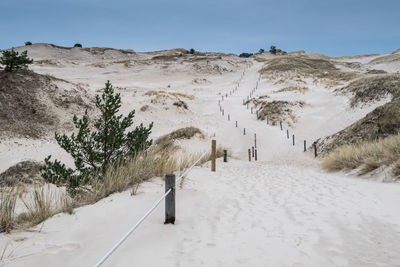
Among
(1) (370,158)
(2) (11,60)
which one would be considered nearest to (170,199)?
(1) (370,158)

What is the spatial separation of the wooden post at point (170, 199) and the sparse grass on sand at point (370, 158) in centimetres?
645

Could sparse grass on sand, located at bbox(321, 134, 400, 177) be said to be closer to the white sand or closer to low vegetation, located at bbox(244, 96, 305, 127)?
the white sand

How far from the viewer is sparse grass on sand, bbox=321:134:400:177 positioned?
284 inches

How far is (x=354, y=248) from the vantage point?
3.08 metres

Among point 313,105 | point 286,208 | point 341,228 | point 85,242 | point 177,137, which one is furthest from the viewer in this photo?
point 313,105

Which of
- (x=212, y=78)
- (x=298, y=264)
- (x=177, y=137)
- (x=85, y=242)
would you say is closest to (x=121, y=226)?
(x=85, y=242)

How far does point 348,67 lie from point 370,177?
2699 inches

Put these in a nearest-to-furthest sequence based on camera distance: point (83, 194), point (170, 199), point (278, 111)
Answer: point (170, 199) → point (83, 194) → point (278, 111)

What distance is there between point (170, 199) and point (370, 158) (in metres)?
7.25

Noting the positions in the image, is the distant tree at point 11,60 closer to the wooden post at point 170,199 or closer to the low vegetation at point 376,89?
the wooden post at point 170,199

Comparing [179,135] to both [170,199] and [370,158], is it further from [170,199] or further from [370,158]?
[170,199]

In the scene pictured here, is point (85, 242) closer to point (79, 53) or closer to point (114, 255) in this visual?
point (114, 255)

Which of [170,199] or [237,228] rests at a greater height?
[170,199]

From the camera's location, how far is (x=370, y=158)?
25.6 ft
